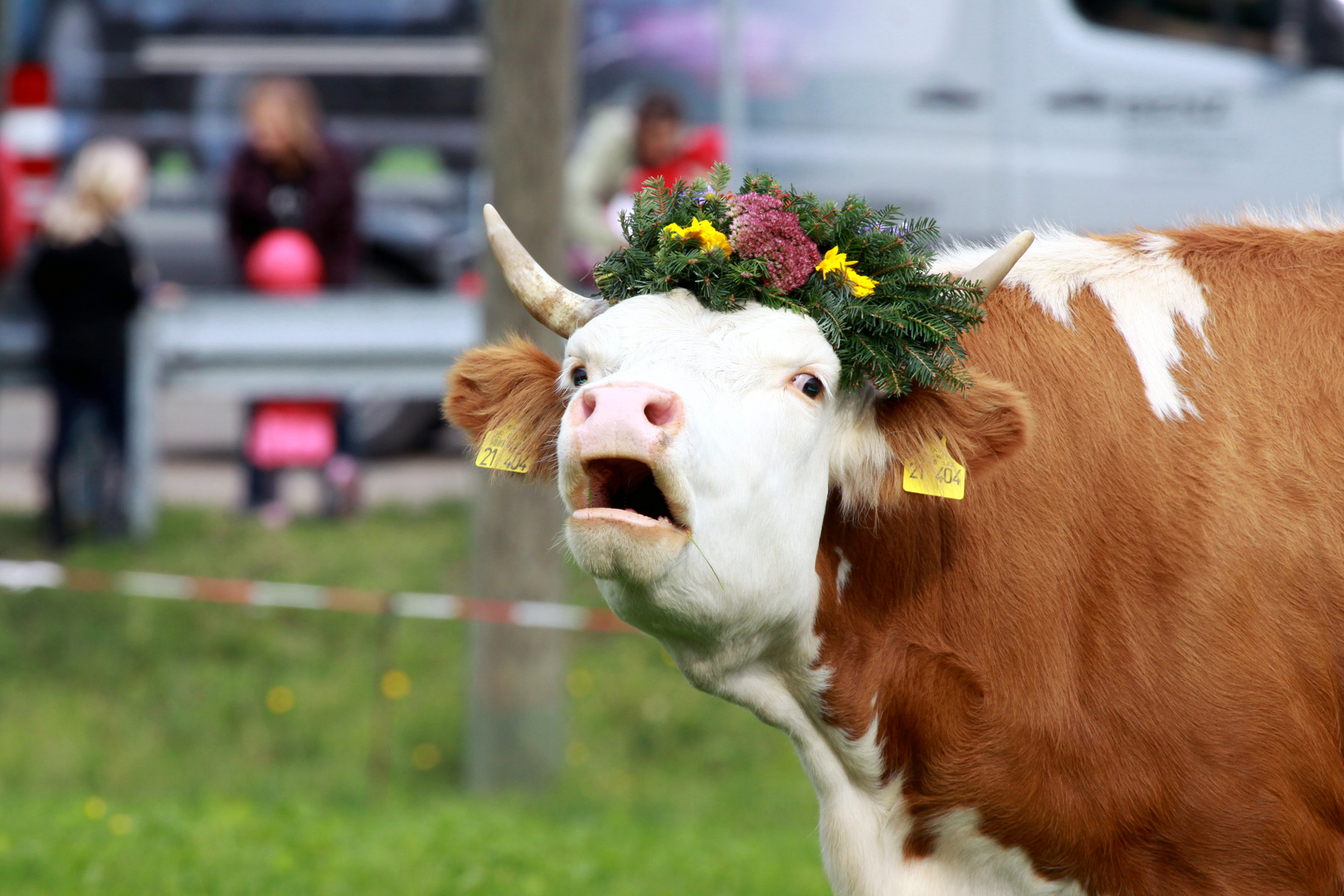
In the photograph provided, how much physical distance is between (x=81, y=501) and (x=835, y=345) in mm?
6125

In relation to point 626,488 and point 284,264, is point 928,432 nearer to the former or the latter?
point 626,488

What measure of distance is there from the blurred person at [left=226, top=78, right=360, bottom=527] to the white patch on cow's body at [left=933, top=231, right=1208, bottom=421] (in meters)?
5.43

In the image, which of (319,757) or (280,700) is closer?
(319,757)

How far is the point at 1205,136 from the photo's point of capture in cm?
879

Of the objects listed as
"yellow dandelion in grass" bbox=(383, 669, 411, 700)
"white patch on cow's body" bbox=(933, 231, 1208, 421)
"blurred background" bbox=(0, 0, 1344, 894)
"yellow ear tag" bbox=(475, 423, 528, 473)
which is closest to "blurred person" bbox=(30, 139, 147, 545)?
"blurred background" bbox=(0, 0, 1344, 894)

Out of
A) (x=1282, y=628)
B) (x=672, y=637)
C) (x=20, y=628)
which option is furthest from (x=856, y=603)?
(x=20, y=628)

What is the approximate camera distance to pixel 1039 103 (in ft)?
29.3

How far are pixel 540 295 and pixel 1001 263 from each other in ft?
3.14

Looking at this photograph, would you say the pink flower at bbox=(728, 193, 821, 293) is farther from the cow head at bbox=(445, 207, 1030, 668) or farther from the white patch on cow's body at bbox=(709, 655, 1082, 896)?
the white patch on cow's body at bbox=(709, 655, 1082, 896)

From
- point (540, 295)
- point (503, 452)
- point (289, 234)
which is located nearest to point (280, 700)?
point (289, 234)

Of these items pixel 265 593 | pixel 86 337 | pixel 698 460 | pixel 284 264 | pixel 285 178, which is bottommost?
pixel 265 593

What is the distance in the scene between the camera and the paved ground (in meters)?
8.91

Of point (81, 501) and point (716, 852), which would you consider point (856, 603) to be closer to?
point (716, 852)

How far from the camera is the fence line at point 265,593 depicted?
666cm
